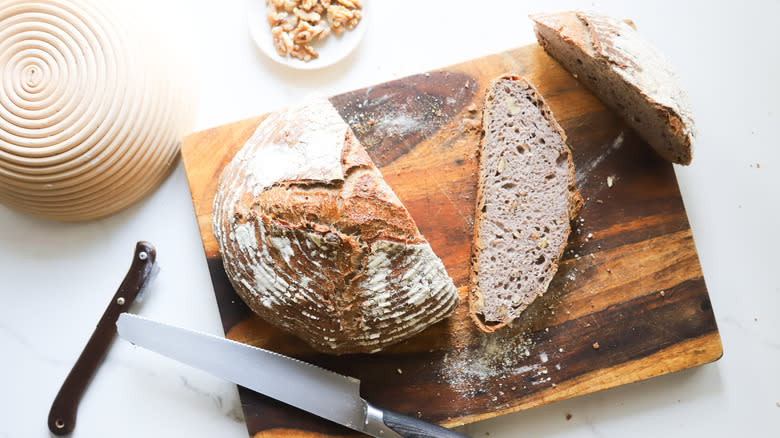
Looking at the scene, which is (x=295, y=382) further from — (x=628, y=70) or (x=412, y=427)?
(x=628, y=70)

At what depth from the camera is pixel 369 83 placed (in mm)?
2318

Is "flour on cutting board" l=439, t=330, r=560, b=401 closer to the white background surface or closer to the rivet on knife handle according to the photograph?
the white background surface

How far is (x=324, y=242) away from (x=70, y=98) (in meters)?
1.10

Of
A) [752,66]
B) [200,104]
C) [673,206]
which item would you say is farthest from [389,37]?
[752,66]

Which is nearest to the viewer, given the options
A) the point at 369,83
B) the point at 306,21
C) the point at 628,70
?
the point at 628,70

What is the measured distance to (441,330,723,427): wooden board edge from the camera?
2111 millimetres

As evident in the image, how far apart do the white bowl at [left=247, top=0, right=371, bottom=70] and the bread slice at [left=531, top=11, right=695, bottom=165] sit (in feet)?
2.32

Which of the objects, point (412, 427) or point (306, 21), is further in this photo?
point (306, 21)

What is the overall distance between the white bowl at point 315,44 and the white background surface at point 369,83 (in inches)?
2.6

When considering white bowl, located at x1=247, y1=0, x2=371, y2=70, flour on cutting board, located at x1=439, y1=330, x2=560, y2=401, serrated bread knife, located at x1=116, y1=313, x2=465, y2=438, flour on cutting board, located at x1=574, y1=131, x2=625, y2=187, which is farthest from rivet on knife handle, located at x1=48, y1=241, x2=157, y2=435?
flour on cutting board, located at x1=574, y1=131, x2=625, y2=187

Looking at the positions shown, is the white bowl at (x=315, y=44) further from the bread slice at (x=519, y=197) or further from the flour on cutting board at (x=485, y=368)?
the flour on cutting board at (x=485, y=368)

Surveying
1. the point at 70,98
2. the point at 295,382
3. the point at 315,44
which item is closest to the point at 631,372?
the point at 295,382

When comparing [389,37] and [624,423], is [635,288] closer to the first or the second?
[624,423]

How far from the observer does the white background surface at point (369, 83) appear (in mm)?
2246
